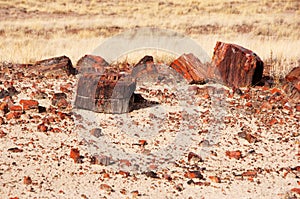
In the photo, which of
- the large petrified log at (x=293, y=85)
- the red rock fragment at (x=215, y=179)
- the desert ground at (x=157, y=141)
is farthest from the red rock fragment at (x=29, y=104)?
the large petrified log at (x=293, y=85)

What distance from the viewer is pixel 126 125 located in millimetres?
5152

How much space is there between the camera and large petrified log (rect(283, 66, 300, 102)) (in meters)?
6.12

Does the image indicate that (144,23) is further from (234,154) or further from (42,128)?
(234,154)

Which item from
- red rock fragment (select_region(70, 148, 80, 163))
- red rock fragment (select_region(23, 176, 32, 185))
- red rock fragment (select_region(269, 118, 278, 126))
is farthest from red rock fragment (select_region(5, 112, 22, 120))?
red rock fragment (select_region(269, 118, 278, 126))

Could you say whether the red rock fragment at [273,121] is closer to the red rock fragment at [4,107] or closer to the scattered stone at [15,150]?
the scattered stone at [15,150]

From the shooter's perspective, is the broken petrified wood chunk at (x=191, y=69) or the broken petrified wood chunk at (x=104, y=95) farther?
the broken petrified wood chunk at (x=191, y=69)

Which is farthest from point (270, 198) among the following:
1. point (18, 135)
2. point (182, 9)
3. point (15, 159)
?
point (182, 9)

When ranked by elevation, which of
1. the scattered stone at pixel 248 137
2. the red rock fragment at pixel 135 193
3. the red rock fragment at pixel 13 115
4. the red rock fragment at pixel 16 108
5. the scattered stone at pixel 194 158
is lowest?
the red rock fragment at pixel 135 193

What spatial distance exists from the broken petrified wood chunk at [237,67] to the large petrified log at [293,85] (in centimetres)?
42

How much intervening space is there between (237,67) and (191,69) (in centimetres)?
66

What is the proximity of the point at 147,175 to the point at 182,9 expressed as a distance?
73.2 ft

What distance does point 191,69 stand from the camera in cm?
681

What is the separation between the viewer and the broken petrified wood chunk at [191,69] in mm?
6704

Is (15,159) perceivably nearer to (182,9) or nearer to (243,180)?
(243,180)
